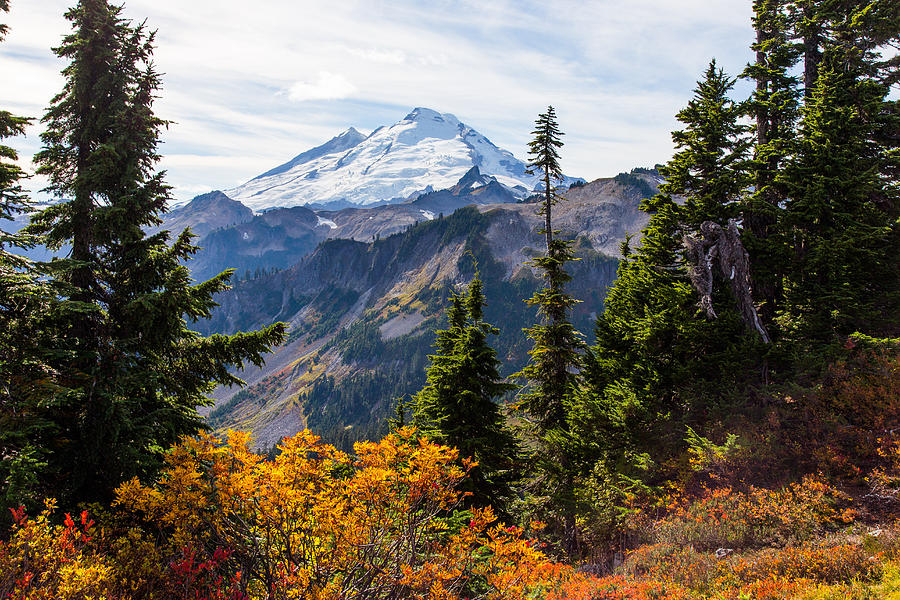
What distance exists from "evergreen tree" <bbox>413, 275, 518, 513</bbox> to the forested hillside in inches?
5.7

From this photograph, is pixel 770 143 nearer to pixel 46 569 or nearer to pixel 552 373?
pixel 552 373

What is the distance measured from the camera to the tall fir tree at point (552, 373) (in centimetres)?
2117

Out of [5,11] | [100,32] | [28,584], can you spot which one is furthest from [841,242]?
[5,11]

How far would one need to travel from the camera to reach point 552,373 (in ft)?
73.3

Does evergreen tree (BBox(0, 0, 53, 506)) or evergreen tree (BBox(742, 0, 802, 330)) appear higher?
evergreen tree (BBox(742, 0, 802, 330))

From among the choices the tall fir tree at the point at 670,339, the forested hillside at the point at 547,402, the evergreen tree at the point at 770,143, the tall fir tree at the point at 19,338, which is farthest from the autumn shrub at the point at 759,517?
the tall fir tree at the point at 19,338

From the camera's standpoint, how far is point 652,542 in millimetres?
14547

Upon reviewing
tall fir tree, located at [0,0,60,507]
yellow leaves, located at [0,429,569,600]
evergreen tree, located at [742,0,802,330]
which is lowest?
yellow leaves, located at [0,429,569,600]

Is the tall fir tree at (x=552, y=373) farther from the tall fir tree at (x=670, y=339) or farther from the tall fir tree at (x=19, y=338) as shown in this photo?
the tall fir tree at (x=19, y=338)

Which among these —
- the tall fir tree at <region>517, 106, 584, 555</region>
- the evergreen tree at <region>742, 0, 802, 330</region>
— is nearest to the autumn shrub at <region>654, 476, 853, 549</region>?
the tall fir tree at <region>517, 106, 584, 555</region>

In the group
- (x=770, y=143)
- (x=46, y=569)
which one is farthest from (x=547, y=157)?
(x=46, y=569)

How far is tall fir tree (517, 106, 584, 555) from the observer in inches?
834

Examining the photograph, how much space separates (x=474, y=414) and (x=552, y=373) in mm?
4752

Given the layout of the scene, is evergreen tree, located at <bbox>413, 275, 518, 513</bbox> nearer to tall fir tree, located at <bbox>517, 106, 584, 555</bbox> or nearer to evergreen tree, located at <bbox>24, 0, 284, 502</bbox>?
tall fir tree, located at <bbox>517, 106, 584, 555</bbox>
